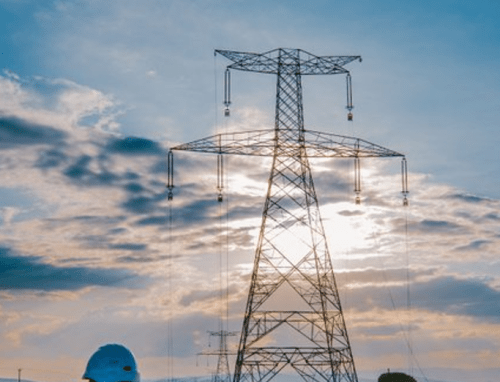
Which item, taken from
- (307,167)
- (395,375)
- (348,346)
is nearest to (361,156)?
(307,167)

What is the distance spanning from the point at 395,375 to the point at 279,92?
37388 mm

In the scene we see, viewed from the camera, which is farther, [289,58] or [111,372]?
[289,58]

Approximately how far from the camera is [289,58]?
81.8 m

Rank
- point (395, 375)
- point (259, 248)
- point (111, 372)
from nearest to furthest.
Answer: point (111, 372)
point (259, 248)
point (395, 375)

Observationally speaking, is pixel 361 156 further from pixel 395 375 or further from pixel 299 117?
pixel 395 375

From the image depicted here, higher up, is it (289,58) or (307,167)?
(289,58)

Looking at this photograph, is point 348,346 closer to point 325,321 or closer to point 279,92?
point 325,321

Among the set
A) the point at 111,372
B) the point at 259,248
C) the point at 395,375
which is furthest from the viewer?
the point at 395,375

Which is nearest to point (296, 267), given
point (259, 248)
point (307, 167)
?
point (259, 248)

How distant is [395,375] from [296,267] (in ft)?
94.4

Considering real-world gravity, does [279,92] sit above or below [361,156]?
above

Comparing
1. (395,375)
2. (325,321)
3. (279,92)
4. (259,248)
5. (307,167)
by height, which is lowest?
(395,375)

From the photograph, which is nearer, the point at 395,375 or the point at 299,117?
the point at 299,117

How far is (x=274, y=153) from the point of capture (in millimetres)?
79125
